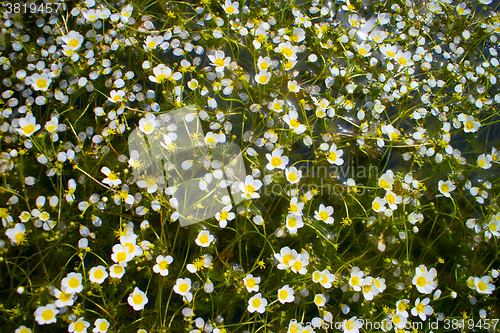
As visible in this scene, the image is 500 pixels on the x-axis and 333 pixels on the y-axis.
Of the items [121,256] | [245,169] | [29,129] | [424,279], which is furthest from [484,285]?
[29,129]

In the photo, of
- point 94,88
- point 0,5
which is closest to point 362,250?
point 94,88

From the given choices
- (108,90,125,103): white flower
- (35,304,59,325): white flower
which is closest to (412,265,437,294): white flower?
(35,304,59,325): white flower

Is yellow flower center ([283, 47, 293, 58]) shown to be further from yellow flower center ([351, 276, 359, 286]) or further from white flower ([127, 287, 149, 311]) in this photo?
white flower ([127, 287, 149, 311])

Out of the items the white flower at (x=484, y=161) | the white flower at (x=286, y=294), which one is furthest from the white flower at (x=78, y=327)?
the white flower at (x=484, y=161)

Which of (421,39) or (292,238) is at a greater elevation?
(421,39)

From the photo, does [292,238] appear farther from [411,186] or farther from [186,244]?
[411,186]

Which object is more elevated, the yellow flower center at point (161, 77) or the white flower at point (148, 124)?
the yellow flower center at point (161, 77)

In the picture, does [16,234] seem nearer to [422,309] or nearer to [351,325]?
[351,325]

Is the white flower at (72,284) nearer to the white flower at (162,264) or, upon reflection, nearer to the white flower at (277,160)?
the white flower at (162,264)
